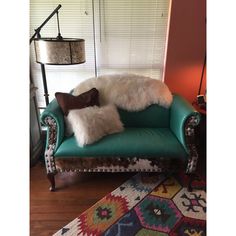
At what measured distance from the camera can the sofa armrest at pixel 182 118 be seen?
A: 5.89 ft

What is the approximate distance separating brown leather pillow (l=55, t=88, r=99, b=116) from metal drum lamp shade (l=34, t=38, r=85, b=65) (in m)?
0.35

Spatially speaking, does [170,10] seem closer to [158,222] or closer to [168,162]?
[168,162]

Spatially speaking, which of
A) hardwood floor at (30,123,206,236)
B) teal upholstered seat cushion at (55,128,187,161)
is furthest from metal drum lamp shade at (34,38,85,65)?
hardwood floor at (30,123,206,236)

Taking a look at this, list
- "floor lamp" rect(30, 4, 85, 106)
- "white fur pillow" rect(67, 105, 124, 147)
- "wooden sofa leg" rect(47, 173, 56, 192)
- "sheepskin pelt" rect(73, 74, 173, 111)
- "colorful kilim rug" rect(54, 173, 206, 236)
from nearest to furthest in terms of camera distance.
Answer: "colorful kilim rug" rect(54, 173, 206, 236)
"floor lamp" rect(30, 4, 85, 106)
"white fur pillow" rect(67, 105, 124, 147)
"wooden sofa leg" rect(47, 173, 56, 192)
"sheepskin pelt" rect(73, 74, 173, 111)

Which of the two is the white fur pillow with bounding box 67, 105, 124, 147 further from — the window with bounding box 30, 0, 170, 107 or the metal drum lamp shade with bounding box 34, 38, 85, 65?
the window with bounding box 30, 0, 170, 107

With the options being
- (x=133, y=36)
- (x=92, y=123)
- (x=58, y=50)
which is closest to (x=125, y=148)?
(x=92, y=123)

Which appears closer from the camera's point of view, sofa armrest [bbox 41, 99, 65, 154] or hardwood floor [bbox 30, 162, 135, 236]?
hardwood floor [bbox 30, 162, 135, 236]

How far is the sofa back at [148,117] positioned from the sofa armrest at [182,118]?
119 millimetres

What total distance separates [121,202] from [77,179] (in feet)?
1.75

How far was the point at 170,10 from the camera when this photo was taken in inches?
91.1

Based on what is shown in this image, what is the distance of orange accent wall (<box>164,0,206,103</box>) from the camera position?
7.57 ft

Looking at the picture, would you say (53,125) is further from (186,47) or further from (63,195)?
(186,47)

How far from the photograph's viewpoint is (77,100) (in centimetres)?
200
